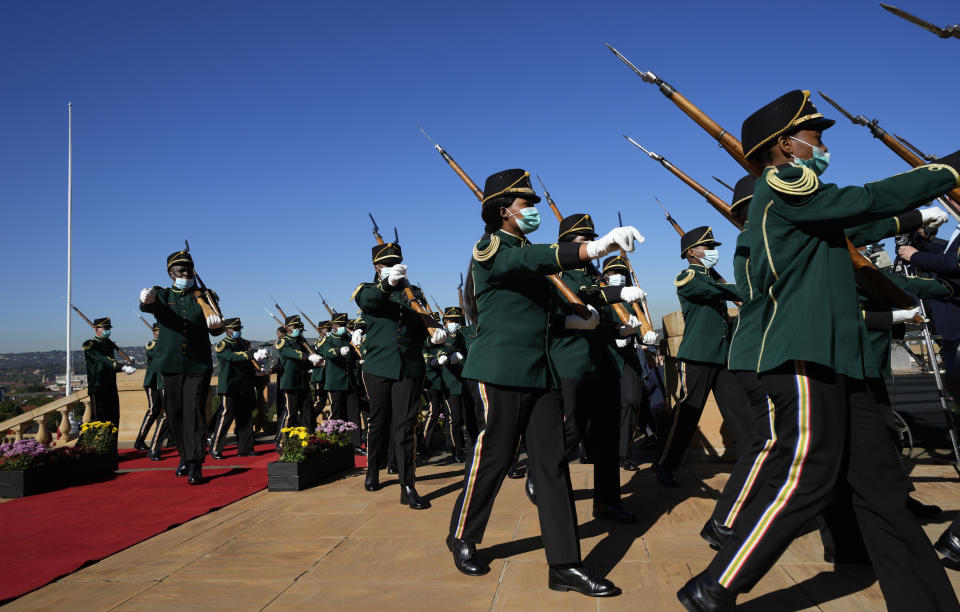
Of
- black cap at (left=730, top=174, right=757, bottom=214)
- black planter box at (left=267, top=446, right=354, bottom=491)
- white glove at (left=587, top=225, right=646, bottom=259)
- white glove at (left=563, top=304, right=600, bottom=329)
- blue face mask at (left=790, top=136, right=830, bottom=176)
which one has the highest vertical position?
black cap at (left=730, top=174, right=757, bottom=214)

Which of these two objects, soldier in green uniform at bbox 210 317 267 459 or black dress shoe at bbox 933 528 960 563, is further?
soldier in green uniform at bbox 210 317 267 459

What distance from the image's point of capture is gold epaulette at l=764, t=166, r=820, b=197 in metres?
2.39

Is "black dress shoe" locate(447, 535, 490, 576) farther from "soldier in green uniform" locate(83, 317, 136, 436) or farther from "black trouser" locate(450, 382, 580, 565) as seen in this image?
"soldier in green uniform" locate(83, 317, 136, 436)

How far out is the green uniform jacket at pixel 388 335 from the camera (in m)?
5.82

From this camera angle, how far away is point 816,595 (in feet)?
9.61

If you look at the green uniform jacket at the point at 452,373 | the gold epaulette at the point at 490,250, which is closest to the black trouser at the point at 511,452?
the gold epaulette at the point at 490,250

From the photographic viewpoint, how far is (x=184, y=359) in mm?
6832

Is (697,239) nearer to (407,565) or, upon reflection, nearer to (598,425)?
(598,425)

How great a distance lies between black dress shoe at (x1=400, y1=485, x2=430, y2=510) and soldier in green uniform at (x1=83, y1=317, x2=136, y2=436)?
7336 millimetres

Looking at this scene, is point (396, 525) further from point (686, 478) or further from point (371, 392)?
point (686, 478)

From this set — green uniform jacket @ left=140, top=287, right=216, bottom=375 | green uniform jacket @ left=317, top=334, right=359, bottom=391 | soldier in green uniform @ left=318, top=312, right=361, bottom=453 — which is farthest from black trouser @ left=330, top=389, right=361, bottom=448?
green uniform jacket @ left=140, top=287, right=216, bottom=375

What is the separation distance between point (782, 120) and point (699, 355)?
273cm

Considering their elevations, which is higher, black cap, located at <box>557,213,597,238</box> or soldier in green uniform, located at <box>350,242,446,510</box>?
black cap, located at <box>557,213,597,238</box>

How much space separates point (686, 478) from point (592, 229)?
2.56m
